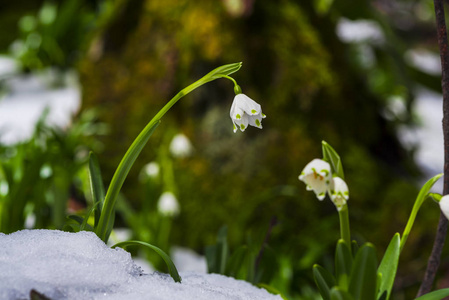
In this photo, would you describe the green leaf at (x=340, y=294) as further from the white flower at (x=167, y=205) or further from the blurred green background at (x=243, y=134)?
the white flower at (x=167, y=205)

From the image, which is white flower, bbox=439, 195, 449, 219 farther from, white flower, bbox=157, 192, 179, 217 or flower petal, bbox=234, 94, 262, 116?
white flower, bbox=157, 192, 179, 217

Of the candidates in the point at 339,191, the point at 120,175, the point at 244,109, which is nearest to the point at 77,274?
the point at 120,175

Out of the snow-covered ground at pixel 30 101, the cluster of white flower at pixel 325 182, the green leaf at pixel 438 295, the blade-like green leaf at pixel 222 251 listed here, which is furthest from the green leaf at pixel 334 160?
the snow-covered ground at pixel 30 101

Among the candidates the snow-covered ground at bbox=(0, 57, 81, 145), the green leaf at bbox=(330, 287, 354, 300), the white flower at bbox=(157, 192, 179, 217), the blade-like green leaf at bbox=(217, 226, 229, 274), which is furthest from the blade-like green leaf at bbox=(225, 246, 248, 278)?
the snow-covered ground at bbox=(0, 57, 81, 145)

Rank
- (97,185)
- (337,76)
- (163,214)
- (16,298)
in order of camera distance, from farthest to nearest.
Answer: (337,76), (163,214), (97,185), (16,298)

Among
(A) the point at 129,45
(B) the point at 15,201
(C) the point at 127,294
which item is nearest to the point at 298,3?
(A) the point at 129,45

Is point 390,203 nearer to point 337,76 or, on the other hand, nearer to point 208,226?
point 337,76
